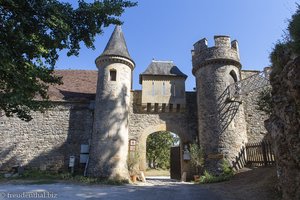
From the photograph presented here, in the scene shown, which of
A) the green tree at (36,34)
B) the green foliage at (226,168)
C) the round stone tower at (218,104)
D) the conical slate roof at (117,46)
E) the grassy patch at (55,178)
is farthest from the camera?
the conical slate roof at (117,46)

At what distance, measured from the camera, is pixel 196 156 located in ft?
40.4

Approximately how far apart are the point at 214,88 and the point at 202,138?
271 cm

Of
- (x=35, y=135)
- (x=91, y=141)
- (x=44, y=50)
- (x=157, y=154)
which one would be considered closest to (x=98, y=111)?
(x=91, y=141)

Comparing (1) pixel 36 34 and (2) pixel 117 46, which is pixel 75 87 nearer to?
(2) pixel 117 46

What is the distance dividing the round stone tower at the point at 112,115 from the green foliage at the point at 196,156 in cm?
337

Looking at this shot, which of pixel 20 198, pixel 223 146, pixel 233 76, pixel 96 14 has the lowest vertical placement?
pixel 20 198

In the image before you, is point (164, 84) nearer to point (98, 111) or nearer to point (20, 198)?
point (98, 111)

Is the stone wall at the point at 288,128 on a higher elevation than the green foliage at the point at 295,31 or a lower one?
lower

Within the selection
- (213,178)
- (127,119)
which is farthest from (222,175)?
(127,119)

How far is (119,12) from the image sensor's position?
19.6ft

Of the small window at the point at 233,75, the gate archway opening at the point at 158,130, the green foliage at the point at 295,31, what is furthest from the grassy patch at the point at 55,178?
the green foliage at the point at 295,31

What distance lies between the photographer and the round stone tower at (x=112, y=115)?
39.0 ft

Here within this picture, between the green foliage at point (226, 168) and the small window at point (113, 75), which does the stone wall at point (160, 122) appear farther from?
the green foliage at point (226, 168)

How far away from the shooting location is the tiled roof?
14.1 metres
